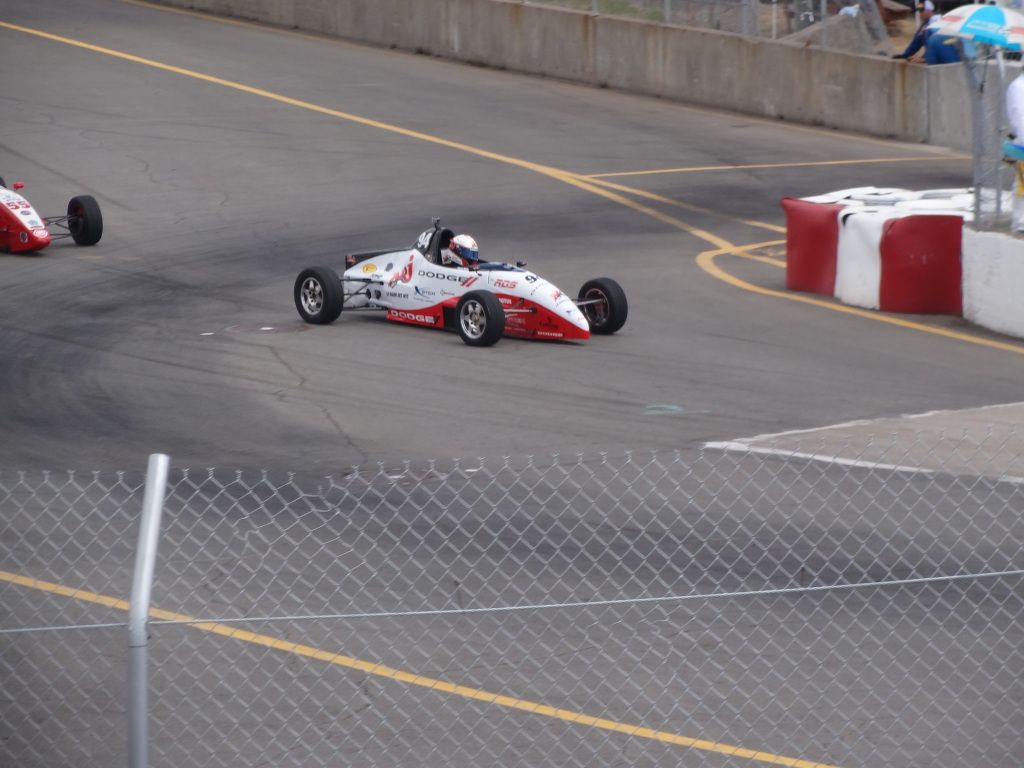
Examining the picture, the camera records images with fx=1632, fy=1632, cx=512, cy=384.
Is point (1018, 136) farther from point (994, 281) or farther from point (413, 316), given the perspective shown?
point (413, 316)

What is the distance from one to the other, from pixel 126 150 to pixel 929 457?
18.5 metres

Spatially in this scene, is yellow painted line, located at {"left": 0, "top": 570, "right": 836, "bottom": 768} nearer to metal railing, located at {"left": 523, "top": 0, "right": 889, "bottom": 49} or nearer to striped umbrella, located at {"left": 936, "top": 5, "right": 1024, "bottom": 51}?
striped umbrella, located at {"left": 936, "top": 5, "right": 1024, "bottom": 51}

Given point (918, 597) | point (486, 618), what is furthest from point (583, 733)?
point (918, 597)

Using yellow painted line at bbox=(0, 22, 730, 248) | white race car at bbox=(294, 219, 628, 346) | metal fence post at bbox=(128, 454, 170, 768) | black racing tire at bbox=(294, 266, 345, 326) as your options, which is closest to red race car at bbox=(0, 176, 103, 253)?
black racing tire at bbox=(294, 266, 345, 326)

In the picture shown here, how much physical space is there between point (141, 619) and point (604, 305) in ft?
38.0

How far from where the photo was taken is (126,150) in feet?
87.9

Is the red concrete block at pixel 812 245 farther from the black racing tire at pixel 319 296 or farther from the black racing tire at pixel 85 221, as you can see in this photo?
the black racing tire at pixel 85 221

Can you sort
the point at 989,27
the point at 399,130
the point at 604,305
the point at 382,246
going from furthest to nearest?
the point at 399,130 < the point at 382,246 < the point at 989,27 < the point at 604,305

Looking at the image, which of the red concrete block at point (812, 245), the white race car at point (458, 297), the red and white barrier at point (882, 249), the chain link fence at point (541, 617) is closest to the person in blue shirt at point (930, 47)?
the red and white barrier at point (882, 249)

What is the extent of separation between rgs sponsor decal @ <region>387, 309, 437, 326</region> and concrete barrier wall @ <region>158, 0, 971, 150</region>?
48.3 ft

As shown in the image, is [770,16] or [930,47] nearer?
[930,47]

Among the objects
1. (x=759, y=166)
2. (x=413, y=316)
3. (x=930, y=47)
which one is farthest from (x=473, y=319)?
(x=930, y=47)

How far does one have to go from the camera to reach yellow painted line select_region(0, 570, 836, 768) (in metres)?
6.61

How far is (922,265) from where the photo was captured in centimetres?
1745
